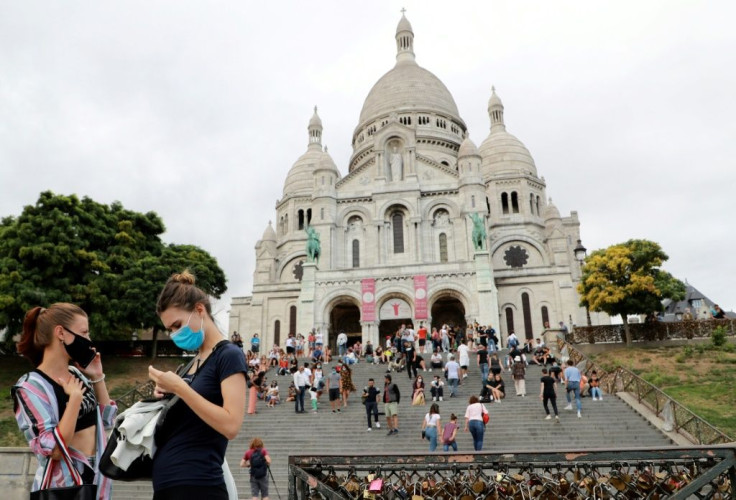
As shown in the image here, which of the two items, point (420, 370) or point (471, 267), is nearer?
point (420, 370)

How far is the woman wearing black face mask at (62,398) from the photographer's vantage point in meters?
3.41

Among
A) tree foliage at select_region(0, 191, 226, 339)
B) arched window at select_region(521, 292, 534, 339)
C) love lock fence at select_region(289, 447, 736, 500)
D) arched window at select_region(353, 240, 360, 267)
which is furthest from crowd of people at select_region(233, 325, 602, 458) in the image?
arched window at select_region(353, 240, 360, 267)

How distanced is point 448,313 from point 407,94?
Result: 81.4 ft

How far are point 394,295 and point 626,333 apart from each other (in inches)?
522

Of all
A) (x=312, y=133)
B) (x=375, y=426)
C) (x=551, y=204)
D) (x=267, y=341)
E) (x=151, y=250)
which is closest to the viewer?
(x=375, y=426)

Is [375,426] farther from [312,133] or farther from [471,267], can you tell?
[312,133]

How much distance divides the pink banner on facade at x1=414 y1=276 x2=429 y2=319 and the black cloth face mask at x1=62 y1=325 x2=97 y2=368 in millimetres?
29801

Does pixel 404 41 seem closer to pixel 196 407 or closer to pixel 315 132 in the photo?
pixel 315 132

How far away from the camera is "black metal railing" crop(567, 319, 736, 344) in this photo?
2575 cm

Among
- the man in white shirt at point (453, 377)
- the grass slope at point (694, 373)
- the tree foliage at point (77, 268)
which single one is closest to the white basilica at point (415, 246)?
the grass slope at point (694, 373)

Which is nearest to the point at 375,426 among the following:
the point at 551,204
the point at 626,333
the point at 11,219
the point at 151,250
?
the point at 626,333

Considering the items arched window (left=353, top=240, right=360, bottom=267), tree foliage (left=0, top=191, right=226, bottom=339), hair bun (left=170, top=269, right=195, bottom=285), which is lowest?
hair bun (left=170, top=269, right=195, bottom=285)

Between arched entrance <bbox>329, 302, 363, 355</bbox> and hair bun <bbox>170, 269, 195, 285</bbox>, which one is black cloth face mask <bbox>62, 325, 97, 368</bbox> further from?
arched entrance <bbox>329, 302, 363, 355</bbox>

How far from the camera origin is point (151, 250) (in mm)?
33031
